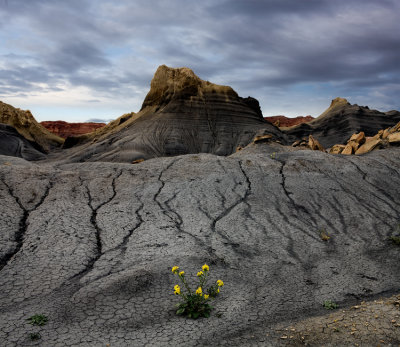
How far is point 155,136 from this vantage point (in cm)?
3638

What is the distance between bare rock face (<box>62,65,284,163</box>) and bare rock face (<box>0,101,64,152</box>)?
11.0 meters

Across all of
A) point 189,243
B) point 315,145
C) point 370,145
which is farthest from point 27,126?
point 189,243

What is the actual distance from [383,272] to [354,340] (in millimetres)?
3642

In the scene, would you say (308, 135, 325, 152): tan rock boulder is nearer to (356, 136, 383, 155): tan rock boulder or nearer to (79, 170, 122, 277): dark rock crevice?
(356, 136, 383, 155): tan rock boulder

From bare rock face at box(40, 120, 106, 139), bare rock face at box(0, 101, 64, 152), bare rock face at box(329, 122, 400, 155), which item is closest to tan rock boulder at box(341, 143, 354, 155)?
bare rock face at box(329, 122, 400, 155)

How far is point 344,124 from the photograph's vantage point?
49062mm

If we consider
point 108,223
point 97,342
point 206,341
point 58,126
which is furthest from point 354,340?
point 58,126

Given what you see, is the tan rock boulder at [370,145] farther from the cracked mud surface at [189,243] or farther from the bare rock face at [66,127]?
the bare rock face at [66,127]

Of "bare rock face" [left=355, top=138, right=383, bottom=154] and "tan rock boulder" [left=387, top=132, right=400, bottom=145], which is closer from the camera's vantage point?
"tan rock boulder" [left=387, top=132, right=400, bottom=145]

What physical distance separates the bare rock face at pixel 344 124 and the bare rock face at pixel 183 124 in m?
9.41

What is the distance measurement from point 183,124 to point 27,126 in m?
24.2

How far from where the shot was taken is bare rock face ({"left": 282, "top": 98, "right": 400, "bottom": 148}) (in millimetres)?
47375

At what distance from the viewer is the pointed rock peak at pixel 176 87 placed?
136 feet

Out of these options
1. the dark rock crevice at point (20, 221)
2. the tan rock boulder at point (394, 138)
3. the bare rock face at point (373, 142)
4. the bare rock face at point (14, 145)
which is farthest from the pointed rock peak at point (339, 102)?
the dark rock crevice at point (20, 221)
